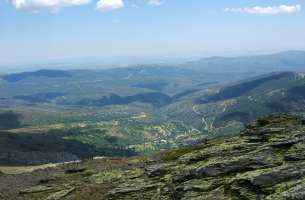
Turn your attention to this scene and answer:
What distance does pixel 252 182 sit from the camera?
41.0m

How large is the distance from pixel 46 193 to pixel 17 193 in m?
6.45

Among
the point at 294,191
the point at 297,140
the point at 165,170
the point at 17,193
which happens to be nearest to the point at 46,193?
the point at 17,193

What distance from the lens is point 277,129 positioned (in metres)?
70.9

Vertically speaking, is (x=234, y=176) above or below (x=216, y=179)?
above

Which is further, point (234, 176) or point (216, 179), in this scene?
point (216, 179)

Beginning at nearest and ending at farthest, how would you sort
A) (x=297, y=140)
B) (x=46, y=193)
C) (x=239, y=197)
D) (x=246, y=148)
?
(x=239, y=197), (x=297, y=140), (x=246, y=148), (x=46, y=193)

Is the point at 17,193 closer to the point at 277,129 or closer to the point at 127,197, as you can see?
the point at 127,197

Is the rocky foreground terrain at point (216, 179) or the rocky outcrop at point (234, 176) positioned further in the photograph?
the rocky foreground terrain at point (216, 179)


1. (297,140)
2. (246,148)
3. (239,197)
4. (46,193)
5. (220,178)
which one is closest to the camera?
(239,197)

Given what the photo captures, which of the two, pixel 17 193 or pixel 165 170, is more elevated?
pixel 165 170

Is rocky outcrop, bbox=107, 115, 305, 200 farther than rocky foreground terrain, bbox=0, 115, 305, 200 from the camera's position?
No

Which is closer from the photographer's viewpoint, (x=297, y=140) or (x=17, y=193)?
(x=297, y=140)

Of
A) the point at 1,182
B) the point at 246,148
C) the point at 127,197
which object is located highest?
the point at 246,148

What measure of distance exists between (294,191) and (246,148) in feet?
82.0
